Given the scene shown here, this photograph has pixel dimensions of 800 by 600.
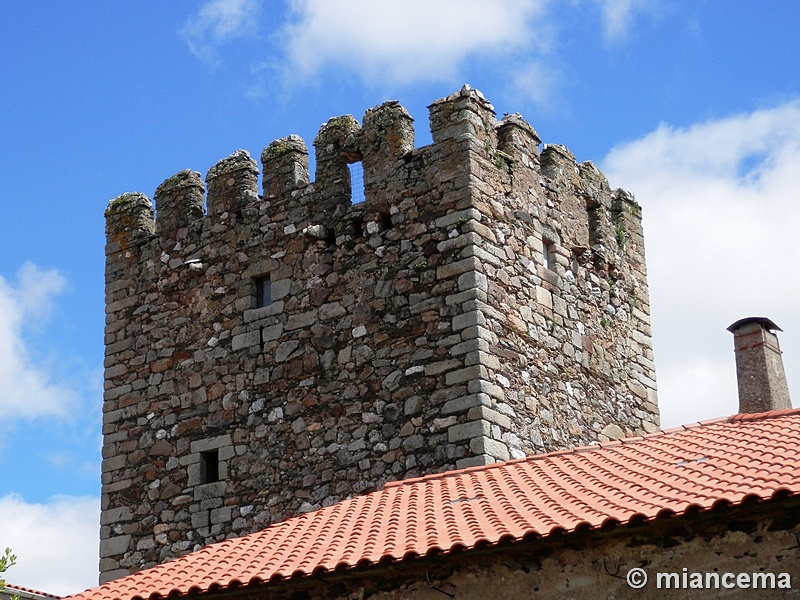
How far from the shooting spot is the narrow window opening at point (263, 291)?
14.5 meters

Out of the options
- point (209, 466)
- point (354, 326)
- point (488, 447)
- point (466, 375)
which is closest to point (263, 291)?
point (354, 326)

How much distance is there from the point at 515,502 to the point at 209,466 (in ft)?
16.2

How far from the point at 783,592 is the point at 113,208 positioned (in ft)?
32.9

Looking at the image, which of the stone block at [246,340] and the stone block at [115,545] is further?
the stone block at [115,545]

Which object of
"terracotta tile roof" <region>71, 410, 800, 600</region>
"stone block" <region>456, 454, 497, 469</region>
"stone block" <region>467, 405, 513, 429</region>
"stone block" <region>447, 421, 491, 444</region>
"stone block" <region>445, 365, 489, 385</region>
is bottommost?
"terracotta tile roof" <region>71, 410, 800, 600</region>

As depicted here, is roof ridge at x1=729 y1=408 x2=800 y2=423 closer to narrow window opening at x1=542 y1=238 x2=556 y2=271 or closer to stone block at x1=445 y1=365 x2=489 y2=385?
stone block at x1=445 y1=365 x2=489 y2=385

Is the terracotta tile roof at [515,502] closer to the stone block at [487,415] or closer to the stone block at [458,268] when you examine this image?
the stone block at [487,415]

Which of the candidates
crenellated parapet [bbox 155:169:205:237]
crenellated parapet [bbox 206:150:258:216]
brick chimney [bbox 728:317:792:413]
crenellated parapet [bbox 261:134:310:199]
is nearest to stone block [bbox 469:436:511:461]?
brick chimney [bbox 728:317:792:413]

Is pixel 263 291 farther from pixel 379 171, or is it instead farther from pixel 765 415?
pixel 765 415

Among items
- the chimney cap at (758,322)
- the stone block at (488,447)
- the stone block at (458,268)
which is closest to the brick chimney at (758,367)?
the chimney cap at (758,322)

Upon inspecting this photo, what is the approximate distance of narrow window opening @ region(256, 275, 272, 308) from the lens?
1447 centimetres

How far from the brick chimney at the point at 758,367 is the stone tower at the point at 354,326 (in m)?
1.74

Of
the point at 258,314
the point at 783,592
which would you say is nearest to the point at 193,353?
the point at 258,314

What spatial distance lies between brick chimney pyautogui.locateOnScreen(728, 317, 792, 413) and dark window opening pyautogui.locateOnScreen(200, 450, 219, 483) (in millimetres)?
5276
